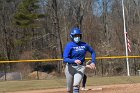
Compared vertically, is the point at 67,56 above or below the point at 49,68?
above

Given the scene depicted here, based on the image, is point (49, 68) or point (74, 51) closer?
point (74, 51)

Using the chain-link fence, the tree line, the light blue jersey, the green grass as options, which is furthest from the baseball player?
Answer: the tree line

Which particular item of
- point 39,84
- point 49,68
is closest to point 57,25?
point 49,68


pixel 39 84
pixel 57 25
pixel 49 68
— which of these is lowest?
pixel 49 68

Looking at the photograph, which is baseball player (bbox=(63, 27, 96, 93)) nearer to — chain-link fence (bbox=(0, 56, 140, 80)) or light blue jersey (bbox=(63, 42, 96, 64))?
light blue jersey (bbox=(63, 42, 96, 64))

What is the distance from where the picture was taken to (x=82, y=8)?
57875 mm

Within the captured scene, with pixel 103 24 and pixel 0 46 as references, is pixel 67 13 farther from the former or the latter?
pixel 0 46

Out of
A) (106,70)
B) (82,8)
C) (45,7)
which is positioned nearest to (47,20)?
(45,7)

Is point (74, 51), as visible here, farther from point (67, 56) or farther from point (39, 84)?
point (39, 84)

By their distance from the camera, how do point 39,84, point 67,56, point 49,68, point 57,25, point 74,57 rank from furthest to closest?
point 57,25, point 49,68, point 39,84, point 74,57, point 67,56

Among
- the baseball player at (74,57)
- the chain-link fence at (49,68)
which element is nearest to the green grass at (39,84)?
the chain-link fence at (49,68)

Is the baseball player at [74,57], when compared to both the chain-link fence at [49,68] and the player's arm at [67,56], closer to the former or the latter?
the player's arm at [67,56]

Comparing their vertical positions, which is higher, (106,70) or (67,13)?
(67,13)

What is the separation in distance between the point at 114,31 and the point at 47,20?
34.6 feet
